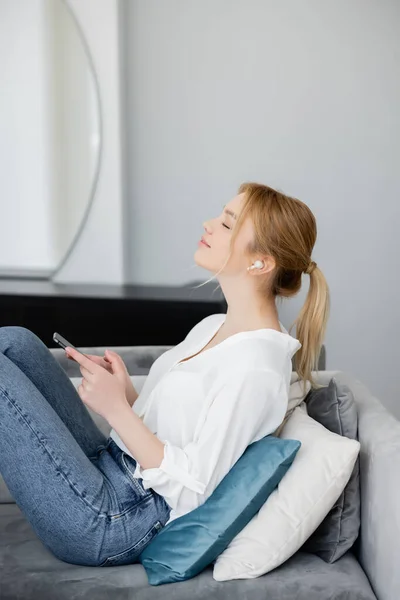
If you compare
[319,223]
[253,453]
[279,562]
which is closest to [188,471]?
[253,453]

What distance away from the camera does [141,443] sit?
5.71 ft

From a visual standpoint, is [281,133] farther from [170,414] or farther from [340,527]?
[340,527]

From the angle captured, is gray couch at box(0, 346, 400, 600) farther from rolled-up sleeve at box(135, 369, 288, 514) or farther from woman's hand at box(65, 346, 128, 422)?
woman's hand at box(65, 346, 128, 422)

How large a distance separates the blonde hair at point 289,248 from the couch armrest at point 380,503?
0.78ft

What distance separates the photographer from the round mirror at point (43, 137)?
3.83 meters

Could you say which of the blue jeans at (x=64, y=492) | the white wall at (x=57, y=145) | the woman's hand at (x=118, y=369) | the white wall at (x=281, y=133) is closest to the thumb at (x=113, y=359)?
the woman's hand at (x=118, y=369)

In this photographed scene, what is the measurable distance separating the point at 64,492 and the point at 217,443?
12.7 inches

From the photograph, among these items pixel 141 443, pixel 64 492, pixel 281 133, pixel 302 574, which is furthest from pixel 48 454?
pixel 281 133

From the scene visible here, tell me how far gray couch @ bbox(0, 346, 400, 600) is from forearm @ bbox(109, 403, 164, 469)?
228 millimetres

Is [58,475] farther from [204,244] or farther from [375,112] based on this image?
[375,112]

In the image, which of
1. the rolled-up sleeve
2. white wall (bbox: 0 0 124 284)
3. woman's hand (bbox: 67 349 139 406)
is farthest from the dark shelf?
the rolled-up sleeve

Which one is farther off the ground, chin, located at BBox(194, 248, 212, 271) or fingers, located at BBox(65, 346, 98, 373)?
chin, located at BBox(194, 248, 212, 271)

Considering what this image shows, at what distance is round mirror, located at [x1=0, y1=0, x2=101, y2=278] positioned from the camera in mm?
3830

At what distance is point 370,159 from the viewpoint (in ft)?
13.8
